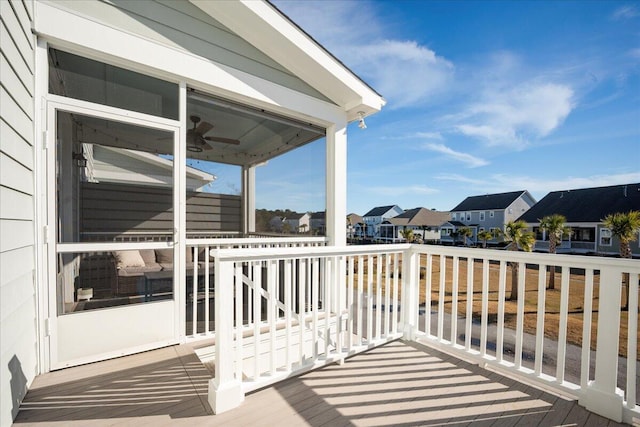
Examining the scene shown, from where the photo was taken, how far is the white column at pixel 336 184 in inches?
145

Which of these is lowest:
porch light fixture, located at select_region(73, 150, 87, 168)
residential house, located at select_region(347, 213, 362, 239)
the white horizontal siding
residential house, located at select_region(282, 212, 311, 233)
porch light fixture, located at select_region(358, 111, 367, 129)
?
residential house, located at select_region(347, 213, 362, 239)

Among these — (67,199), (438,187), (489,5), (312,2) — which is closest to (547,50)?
(489,5)

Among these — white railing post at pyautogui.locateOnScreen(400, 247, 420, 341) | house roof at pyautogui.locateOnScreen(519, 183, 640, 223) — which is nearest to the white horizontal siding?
white railing post at pyautogui.locateOnScreen(400, 247, 420, 341)

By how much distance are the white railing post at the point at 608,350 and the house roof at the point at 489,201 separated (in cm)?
2770

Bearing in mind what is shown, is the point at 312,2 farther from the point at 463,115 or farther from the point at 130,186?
the point at 463,115

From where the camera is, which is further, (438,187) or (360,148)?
(438,187)

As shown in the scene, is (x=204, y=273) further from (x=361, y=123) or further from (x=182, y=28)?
(x=361, y=123)

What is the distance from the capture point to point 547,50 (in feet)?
37.1

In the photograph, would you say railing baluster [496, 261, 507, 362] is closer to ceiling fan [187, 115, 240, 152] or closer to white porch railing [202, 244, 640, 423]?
white porch railing [202, 244, 640, 423]

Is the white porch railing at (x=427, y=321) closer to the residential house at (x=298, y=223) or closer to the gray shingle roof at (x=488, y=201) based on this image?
the residential house at (x=298, y=223)

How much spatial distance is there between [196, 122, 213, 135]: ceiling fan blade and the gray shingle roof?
2790 centimetres

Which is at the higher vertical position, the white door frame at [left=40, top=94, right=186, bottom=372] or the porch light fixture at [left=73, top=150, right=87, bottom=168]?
the porch light fixture at [left=73, top=150, right=87, bottom=168]

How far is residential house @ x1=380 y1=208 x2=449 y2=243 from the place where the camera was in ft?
102

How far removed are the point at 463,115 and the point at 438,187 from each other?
15.6 meters
